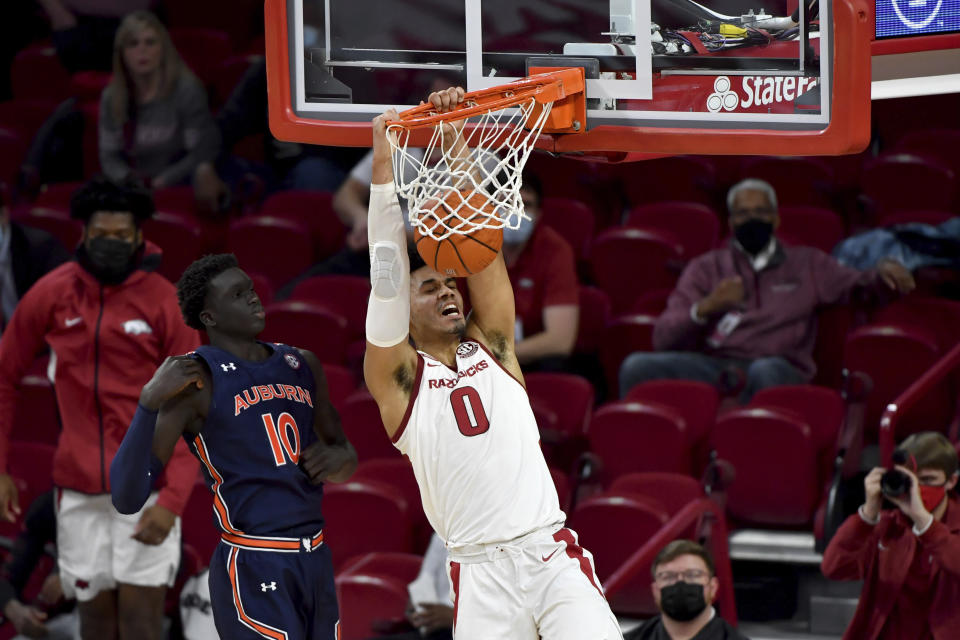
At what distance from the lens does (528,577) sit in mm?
4375

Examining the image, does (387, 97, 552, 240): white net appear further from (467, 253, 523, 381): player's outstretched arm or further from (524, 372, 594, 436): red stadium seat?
(524, 372, 594, 436): red stadium seat

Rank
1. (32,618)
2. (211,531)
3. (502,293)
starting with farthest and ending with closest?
(211,531)
(32,618)
(502,293)

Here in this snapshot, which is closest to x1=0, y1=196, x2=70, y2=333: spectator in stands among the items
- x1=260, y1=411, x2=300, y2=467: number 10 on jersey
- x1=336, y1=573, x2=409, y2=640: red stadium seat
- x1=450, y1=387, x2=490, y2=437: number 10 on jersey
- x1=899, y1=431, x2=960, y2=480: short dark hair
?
x1=336, y1=573, x2=409, y2=640: red stadium seat

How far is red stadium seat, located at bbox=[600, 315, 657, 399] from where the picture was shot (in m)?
7.51

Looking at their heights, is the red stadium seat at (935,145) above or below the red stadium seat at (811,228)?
above

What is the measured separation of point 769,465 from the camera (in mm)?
6336

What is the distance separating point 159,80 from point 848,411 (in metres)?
4.55

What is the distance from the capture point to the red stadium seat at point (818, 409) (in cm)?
651

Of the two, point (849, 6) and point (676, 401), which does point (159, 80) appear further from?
point (849, 6)

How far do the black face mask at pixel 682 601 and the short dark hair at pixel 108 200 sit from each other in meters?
2.47

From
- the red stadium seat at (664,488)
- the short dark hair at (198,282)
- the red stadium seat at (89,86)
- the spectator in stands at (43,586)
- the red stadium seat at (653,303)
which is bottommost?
the spectator in stands at (43,586)

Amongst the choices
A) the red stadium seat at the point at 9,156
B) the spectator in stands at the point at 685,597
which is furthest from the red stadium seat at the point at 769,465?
the red stadium seat at the point at 9,156

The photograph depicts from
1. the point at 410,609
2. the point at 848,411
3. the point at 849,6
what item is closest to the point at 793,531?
the point at 848,411

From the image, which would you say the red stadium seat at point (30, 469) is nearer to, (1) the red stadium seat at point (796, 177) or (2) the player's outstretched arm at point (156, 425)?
(2) the player's outstretched arm at point (156, 425)
